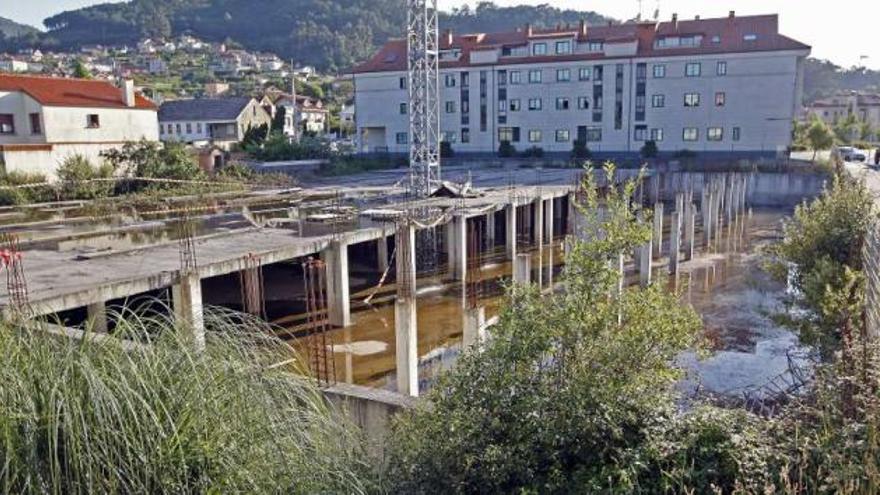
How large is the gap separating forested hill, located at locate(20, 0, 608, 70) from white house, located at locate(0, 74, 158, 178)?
10197cm

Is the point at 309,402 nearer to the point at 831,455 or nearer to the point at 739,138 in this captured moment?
the point at 831,455

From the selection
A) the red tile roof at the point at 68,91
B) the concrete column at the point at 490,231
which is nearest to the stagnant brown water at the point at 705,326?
the concrete column at the point at 490,231

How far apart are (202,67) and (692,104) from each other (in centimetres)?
12279

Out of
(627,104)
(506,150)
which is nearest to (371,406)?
(506,150)

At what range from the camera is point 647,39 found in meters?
50.3

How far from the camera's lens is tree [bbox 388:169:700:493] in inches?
203

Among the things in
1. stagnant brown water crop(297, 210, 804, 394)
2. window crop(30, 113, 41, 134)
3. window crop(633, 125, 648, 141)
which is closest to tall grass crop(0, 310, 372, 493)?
stagnant brown water crop(297, 210, 804, 394)

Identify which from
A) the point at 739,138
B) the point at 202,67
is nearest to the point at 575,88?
the point at 739,138

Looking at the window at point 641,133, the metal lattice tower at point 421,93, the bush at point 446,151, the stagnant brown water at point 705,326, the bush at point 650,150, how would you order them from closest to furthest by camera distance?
the stagnant brown water at point 705,326
the metal lattice tower at point 421,93
the bush at point 650,150
the window at point 641,133
the bush at point 446,151

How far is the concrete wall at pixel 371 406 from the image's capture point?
24.3 feet

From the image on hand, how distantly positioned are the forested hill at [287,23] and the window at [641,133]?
84.9 metres

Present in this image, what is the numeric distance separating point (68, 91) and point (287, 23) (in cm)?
14476

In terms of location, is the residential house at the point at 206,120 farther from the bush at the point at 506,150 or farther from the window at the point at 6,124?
the window at the point at 6,124

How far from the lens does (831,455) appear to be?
4695 millimetres
